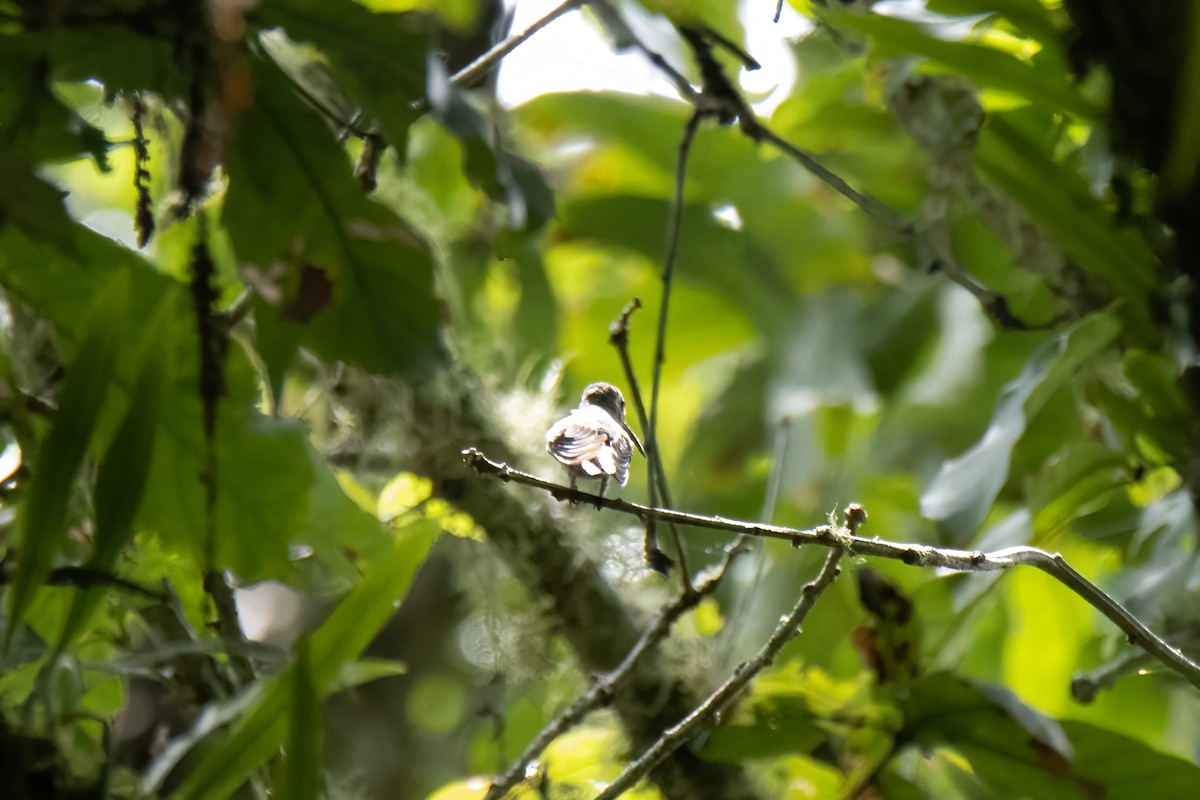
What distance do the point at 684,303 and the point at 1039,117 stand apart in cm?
54

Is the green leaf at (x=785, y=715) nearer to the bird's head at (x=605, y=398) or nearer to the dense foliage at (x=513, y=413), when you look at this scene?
the dense foliage at (x=513, y=413)

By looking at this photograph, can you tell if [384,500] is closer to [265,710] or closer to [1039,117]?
[265,710]

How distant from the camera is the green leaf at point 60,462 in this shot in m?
0.47

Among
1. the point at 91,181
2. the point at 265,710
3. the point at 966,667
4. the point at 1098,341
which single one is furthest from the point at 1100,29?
the point at 91,181

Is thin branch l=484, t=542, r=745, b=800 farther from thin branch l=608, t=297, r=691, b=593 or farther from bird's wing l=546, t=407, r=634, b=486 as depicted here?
bird's wing l=546, t=407, r=634, b=486

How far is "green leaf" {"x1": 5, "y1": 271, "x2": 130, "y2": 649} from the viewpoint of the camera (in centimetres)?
47

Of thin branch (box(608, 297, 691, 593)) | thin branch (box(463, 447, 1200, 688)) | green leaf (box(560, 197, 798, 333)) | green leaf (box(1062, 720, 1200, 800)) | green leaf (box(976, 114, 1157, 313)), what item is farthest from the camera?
green leaf (box(560, 197, 798, 333))

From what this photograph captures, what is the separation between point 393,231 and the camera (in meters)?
0.64

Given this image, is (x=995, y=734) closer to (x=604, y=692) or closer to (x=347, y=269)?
(x=604, y=692)

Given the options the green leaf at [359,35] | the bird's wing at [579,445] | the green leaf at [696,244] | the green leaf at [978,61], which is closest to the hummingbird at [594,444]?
the bird's wing at [579,445]

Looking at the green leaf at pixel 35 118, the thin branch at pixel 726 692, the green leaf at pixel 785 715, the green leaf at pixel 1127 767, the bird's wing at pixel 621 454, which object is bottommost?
the green leaf at pixel 785 715

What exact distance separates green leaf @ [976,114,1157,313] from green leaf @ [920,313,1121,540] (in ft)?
0.14

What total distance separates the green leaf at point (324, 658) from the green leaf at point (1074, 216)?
535mm

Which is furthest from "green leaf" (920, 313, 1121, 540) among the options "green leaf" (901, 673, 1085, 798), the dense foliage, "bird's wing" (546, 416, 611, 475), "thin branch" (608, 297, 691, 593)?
"bird's wing" (546, 416, 611, 475)
